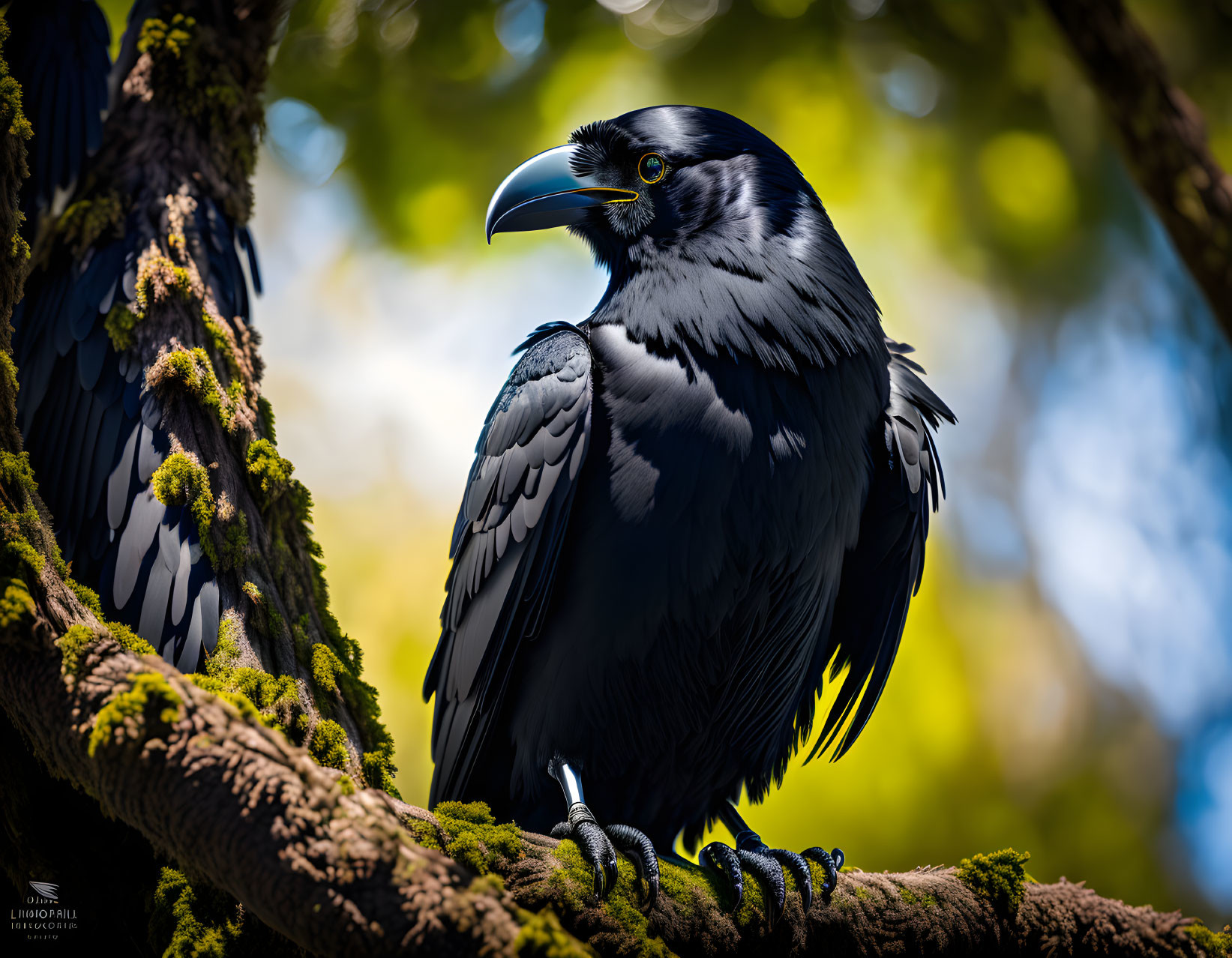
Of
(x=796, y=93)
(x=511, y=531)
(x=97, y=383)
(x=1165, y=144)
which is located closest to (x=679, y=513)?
(x=511, y=531)

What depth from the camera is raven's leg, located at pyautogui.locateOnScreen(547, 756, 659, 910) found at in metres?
2.11

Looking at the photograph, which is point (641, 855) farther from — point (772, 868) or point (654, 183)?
point (654, 183)

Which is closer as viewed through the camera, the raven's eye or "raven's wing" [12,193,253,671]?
"raven's wing" [12,193,253,671]

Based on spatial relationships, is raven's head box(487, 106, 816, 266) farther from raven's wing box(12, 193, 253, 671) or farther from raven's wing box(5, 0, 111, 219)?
raven's wing box(5, 0, 111, 219)

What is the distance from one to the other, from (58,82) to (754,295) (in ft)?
8.69

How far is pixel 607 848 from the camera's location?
7.11ft

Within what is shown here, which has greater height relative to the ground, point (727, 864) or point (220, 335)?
point (220, 335)

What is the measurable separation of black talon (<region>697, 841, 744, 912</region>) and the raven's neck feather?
1422 mm

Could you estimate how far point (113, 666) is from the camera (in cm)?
153

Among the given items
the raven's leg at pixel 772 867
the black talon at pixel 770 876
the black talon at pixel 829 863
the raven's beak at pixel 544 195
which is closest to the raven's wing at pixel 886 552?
the black talon at pixel 829 863

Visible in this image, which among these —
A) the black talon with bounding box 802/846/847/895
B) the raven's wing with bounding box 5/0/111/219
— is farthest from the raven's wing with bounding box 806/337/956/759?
the raven's wing with bounding box 5/0/111/219

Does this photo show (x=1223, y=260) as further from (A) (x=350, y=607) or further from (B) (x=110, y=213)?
(A) (x=350, y=607)

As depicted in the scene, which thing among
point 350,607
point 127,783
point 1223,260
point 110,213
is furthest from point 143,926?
point 1223,260

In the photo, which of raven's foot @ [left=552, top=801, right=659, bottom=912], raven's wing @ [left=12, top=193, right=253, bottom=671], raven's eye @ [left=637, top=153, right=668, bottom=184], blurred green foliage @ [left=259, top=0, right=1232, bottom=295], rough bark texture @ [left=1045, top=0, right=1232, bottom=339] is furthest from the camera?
blurred green foliage @ [left=259, top=0, right=1232, bottom=295]
